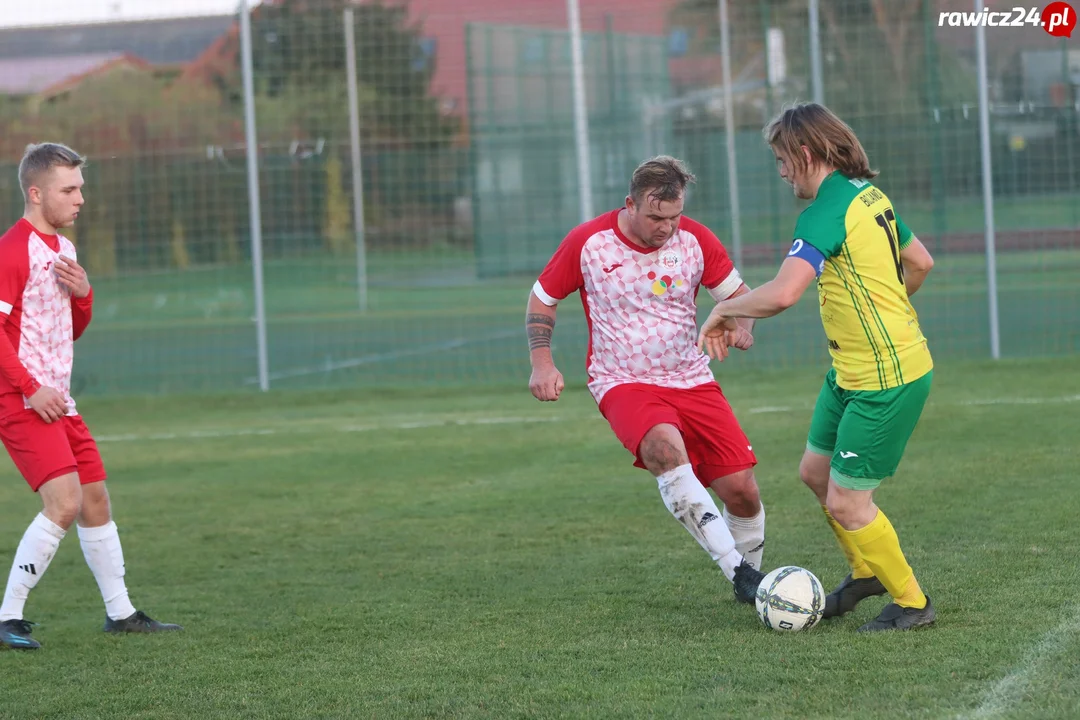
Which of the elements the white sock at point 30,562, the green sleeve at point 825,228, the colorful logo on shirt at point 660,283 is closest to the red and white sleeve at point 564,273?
the colorful logo on shirt at point 660,283

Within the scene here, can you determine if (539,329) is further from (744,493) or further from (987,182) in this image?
(987,182)

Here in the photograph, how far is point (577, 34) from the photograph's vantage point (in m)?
14.5

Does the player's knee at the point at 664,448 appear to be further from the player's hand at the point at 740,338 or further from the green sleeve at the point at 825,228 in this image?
the green sleeve at the point at 825,228

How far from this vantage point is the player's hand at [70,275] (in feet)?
18.3

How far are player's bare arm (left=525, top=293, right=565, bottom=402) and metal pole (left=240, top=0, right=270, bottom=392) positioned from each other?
8795mm

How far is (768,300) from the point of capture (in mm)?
4543

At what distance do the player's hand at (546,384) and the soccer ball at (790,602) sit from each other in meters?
1.15

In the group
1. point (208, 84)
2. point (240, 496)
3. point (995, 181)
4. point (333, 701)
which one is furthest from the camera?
point (208, 84)

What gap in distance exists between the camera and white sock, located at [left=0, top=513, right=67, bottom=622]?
5578 millimetres

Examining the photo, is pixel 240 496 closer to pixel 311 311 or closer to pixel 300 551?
pixel 300 551

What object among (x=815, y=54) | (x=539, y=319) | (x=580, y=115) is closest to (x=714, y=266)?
(x=539, y=319)

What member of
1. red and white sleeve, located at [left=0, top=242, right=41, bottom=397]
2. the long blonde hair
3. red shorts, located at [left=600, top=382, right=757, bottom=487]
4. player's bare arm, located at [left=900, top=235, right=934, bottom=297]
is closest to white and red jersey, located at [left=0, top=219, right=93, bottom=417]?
red and white sleeve, located at [left=0, top=242, right=41, bottom=397]

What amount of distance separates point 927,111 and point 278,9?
6.71 m

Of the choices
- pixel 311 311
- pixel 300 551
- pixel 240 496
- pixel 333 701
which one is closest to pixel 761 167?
pixel 311 311
